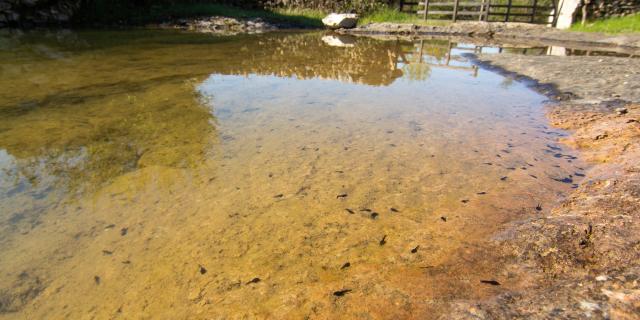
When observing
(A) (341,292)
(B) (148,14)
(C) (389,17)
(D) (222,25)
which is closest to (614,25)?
(C) (389,17)

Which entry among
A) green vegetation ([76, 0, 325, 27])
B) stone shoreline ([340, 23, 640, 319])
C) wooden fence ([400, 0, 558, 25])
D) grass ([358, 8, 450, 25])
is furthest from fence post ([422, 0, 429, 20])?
stone shoreline ([340, 23, 640, 319])

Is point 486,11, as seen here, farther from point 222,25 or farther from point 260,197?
point 260,197

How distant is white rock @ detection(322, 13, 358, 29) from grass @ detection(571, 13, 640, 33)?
33.8ft

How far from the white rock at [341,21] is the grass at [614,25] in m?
10.3

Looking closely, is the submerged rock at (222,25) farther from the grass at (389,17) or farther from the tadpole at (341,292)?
the tadpole at (341,292)

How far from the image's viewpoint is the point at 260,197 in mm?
2598

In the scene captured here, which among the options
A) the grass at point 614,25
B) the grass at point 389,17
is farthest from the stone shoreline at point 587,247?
the grass at point 389,17

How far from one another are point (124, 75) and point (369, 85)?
14.7ft

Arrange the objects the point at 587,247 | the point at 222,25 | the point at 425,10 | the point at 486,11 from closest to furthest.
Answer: the point at 587,247, the point at 222,25, the point at 486,11, the point at 425,10

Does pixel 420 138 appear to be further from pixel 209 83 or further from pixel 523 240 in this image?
pixel 209 83

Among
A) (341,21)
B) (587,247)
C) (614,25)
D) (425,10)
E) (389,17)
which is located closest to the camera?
(587,247)

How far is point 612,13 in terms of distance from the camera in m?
15.9

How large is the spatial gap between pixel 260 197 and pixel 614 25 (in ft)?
59.0

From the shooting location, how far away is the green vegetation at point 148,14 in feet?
61.3
